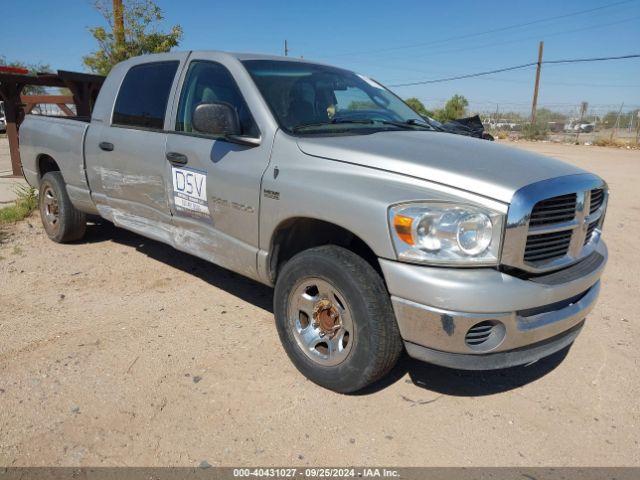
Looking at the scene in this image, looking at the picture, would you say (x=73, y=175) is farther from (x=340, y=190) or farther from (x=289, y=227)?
(x=340, y=190)

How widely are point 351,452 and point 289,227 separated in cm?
132

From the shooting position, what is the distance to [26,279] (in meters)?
4.64

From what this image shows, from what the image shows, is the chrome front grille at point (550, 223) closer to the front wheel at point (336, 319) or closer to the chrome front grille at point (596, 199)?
the chrome front grille at point (596, 199)

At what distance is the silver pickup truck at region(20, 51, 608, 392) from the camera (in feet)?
7.81

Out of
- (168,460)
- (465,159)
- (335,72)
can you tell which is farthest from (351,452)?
(335,72)

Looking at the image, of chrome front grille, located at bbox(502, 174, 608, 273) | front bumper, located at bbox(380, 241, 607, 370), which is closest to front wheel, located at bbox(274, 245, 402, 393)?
front bumper, located at bbox(380, 241, 607, 370)

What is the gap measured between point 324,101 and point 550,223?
5.97 feet

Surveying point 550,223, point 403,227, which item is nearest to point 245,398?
point 403,227

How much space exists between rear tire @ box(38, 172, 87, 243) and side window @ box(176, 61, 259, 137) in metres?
2.21

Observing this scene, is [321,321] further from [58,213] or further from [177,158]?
[58,213]

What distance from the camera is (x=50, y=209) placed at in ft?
18.6

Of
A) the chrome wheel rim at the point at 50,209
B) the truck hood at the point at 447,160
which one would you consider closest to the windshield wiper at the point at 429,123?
the truck hood at the point at 447,160

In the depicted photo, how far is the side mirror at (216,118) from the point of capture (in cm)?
306

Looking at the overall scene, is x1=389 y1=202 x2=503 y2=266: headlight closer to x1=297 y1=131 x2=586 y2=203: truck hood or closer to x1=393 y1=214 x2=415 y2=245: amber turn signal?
x1=393 y1=214 x2=415 y2=245: amber turn signal
